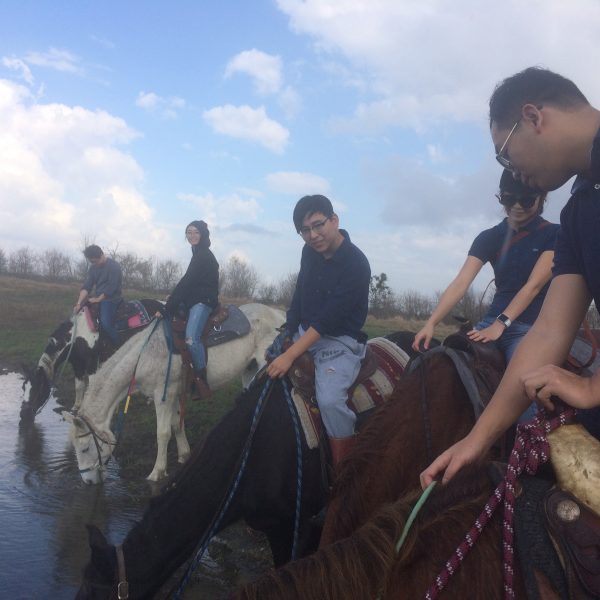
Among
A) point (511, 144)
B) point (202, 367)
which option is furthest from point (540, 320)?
point (202, 367)

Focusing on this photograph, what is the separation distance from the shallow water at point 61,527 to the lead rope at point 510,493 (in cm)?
250

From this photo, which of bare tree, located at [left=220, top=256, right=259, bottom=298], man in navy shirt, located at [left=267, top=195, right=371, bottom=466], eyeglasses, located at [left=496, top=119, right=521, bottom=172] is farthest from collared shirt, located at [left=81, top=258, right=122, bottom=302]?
bare tree, located at [left=220, top=256, right=259, bottom=298]

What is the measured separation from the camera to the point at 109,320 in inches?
317

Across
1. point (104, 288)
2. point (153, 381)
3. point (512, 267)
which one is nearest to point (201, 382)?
point (153, 381)

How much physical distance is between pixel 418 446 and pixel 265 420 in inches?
43.3

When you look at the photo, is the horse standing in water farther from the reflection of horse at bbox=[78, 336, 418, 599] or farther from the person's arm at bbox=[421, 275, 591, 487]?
the person's arm at bbox=[421, 275, 591, 487]

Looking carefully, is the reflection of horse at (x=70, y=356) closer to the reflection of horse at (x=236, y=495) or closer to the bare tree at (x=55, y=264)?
the reflection of horse at (x=236, y=495)

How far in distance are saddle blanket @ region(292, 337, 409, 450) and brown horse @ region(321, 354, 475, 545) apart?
47cm

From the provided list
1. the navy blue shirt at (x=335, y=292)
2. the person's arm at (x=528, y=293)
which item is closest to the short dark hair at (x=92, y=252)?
the navy blue shirt at (x=335, y=292)

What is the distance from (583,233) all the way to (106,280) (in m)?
8.33

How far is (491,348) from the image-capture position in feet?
10.2

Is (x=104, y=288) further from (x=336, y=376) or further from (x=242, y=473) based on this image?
(x=242, y=473)

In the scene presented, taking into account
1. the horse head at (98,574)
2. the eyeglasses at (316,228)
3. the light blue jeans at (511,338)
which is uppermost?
the eyeglasses at (316,228)

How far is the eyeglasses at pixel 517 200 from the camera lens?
126 inches
